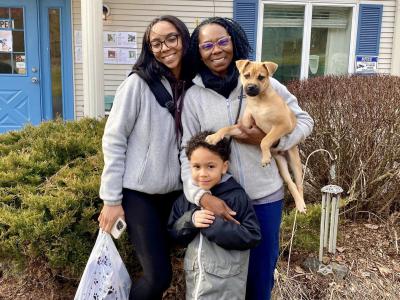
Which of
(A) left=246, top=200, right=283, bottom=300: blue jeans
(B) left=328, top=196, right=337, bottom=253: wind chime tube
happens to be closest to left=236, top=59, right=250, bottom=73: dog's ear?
(A) left=246, top=200, right=283, bottom=300: blue jeans

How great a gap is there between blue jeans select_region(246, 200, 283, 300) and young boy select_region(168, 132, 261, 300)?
0.14m

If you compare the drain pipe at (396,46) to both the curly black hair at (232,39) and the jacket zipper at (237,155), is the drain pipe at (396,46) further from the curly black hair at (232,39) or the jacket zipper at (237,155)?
the jacket zipper at (237,155)

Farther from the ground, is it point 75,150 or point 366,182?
point 75,150

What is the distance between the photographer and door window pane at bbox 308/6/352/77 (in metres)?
7.95

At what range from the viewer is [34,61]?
729 cm

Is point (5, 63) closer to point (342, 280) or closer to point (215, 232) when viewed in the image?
point (342, 280)

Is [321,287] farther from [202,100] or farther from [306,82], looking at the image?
[306,82]

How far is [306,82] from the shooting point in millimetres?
4473

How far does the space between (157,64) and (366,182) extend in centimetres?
245

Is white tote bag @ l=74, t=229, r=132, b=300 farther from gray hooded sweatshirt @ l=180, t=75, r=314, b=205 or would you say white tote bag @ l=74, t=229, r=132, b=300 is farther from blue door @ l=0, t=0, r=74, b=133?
blue door @ l=0, t=0, r=74, b=133

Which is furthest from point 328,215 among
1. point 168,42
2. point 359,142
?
point 168,42

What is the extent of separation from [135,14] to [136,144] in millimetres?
5803

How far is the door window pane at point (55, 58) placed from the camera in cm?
723

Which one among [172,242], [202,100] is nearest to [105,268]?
[172,242]
